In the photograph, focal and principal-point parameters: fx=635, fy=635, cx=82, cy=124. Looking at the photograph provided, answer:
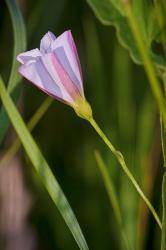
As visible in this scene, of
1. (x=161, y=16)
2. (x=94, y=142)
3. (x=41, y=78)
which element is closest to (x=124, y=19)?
(x=161, y=16)

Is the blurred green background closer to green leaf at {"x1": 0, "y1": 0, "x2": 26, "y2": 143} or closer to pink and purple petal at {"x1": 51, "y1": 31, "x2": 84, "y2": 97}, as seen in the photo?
green leaf at {"x1": 0, "y1": 0, "x2": 26, "y2": 143}

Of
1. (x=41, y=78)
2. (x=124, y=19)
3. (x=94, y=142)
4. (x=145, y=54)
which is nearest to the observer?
(x=145, y=54)

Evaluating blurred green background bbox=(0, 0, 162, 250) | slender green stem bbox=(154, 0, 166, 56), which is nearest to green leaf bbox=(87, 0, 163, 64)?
slender green stem bbox=(154, 0, 166, 56)

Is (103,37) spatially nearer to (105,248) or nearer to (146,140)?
(146,140)

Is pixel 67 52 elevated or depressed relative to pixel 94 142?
elevated

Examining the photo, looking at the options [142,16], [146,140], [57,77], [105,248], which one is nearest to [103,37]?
[146,140]

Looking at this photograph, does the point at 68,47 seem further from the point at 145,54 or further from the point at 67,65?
the point at 145,54
